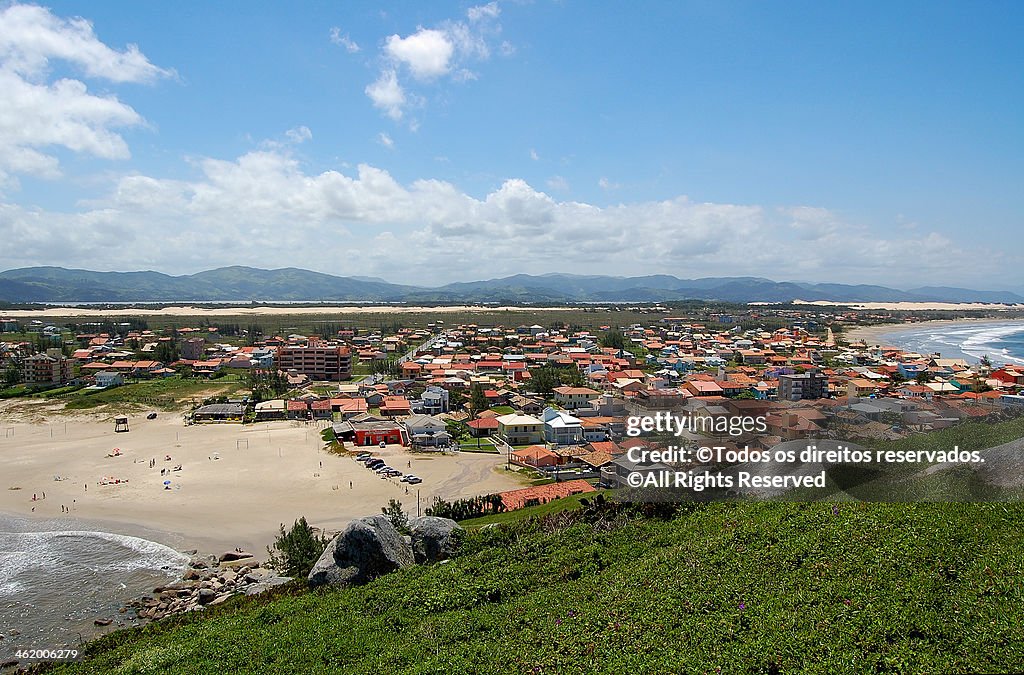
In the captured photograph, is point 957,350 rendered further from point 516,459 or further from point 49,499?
point 49,499

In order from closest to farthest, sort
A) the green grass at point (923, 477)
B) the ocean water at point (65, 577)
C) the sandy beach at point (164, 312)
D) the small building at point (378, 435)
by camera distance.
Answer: the green grass at point (923, 477)
the ocean water at point (65, 577)
the small building at point (378, 435)
the sandy beach at point (164, 312)

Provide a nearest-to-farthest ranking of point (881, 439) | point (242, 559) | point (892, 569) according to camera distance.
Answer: point (892, 569), point (881, 439), point (242, 559)

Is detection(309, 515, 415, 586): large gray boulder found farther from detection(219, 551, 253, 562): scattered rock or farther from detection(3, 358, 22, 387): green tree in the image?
detection(3, 358, 22, 387): green tree

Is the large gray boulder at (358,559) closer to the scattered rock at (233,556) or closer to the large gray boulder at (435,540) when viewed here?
the large gray boulder at (435,540)

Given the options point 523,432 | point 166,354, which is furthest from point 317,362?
point 523,432

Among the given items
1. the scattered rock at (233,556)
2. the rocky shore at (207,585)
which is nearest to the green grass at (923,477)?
the rocky shore at (207,585)

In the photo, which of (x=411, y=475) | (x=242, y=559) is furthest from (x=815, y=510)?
(x=411, y=475)
